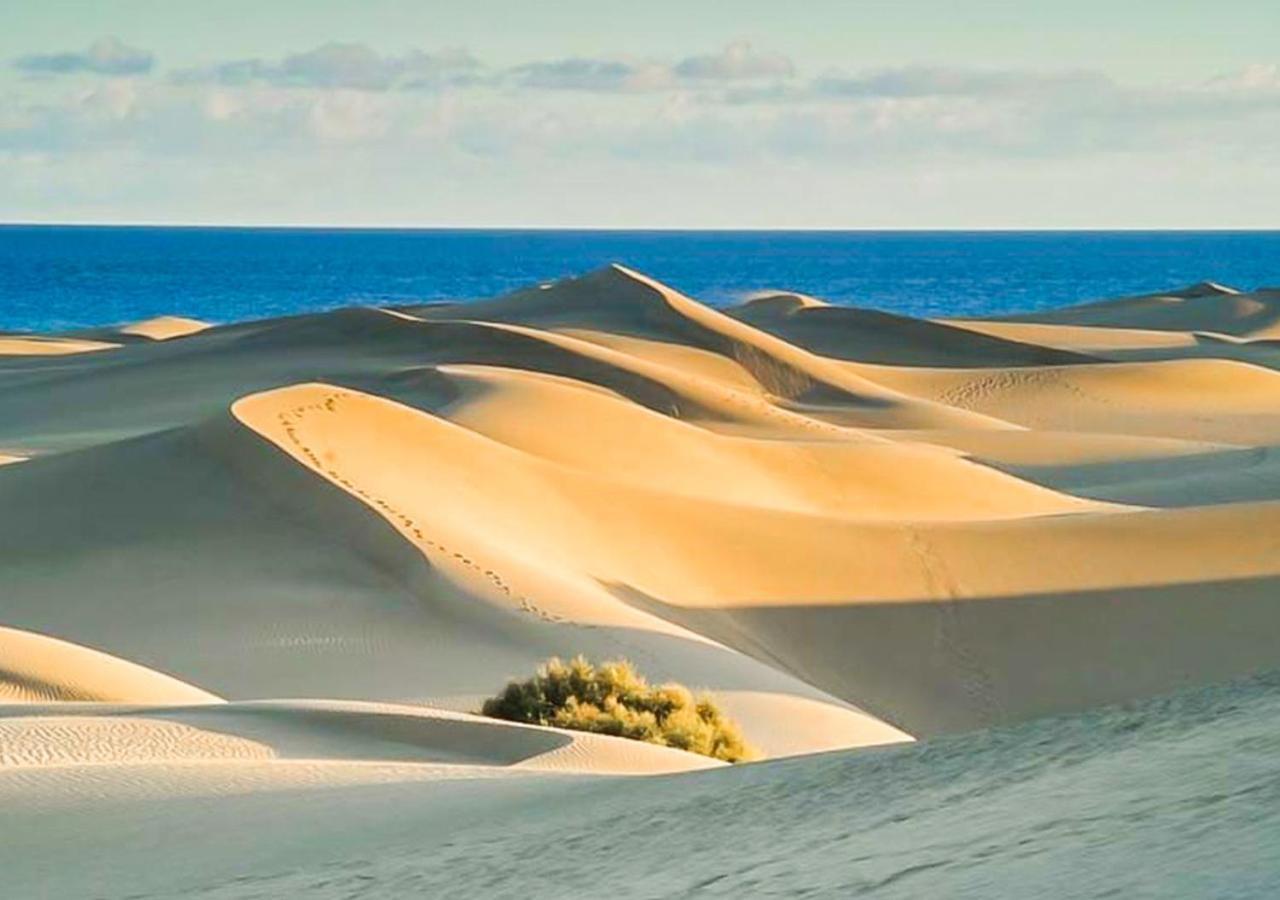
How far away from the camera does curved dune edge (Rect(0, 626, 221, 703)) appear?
12.1 metres

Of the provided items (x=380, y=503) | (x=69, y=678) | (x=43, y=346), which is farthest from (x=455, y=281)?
(x=69, y=678)

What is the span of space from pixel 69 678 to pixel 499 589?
4779mm

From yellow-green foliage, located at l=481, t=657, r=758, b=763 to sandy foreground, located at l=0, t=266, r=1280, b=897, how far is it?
74cm

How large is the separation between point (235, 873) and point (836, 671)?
34.0ft

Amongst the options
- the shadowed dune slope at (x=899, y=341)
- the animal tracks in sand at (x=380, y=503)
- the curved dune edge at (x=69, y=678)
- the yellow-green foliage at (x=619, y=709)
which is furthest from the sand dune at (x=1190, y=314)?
the curved dune edge at (x=69, y=678)

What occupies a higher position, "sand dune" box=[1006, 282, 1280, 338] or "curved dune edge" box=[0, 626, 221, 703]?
"sand dune" box=[1006, 282, 1280, 338]

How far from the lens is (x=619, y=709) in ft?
40.1

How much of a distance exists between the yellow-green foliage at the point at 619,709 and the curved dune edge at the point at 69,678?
1.71 metres

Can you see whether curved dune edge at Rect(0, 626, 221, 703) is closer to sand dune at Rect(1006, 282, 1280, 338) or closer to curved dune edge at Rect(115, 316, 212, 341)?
curved dune edge at Rect(115, 316, 212, 341)

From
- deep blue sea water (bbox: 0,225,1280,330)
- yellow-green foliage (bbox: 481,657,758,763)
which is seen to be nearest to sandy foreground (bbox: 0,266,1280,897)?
yellow-green foliage (bbox: 481,657,758,763)

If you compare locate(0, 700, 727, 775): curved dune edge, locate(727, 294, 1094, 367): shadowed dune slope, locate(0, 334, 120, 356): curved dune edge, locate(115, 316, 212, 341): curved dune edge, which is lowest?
locate(0, 700, 727, 775): curved dune edge

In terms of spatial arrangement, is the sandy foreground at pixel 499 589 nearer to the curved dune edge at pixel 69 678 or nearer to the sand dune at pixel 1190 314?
the curved dune edge at pixel 69 678

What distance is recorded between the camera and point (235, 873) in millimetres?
7441

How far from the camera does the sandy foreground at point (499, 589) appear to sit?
27.4 ft
